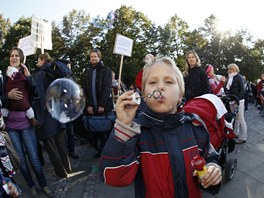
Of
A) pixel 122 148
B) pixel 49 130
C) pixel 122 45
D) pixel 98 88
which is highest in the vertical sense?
pixel 122 45

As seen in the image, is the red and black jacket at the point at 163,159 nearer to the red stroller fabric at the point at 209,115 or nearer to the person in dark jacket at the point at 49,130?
the red stroller fabric at the point at 209,115

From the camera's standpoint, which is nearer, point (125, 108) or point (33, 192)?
point (125, 108)

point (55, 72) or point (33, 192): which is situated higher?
point (55, 72)

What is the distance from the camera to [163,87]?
1.43m

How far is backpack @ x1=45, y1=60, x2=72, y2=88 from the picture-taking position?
4.24 metres

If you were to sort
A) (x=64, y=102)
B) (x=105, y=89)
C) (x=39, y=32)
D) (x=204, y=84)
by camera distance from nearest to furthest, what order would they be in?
(x=64, y=102) → (x=204, y=84) → (x=105, y=89) → (x=39, y=32)

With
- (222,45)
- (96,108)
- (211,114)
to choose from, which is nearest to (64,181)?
(96,108)

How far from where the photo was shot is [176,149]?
1470 mm

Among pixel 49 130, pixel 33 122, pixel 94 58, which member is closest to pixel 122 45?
pixel 94 58

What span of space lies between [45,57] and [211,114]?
9.91ft

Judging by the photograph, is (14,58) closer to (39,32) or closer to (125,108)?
(125,108)

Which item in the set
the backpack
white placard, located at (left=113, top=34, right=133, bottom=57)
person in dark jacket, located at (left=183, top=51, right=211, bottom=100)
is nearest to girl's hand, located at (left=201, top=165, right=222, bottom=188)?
the backpack

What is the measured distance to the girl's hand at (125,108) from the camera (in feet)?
4.12

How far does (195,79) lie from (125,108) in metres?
3.83
